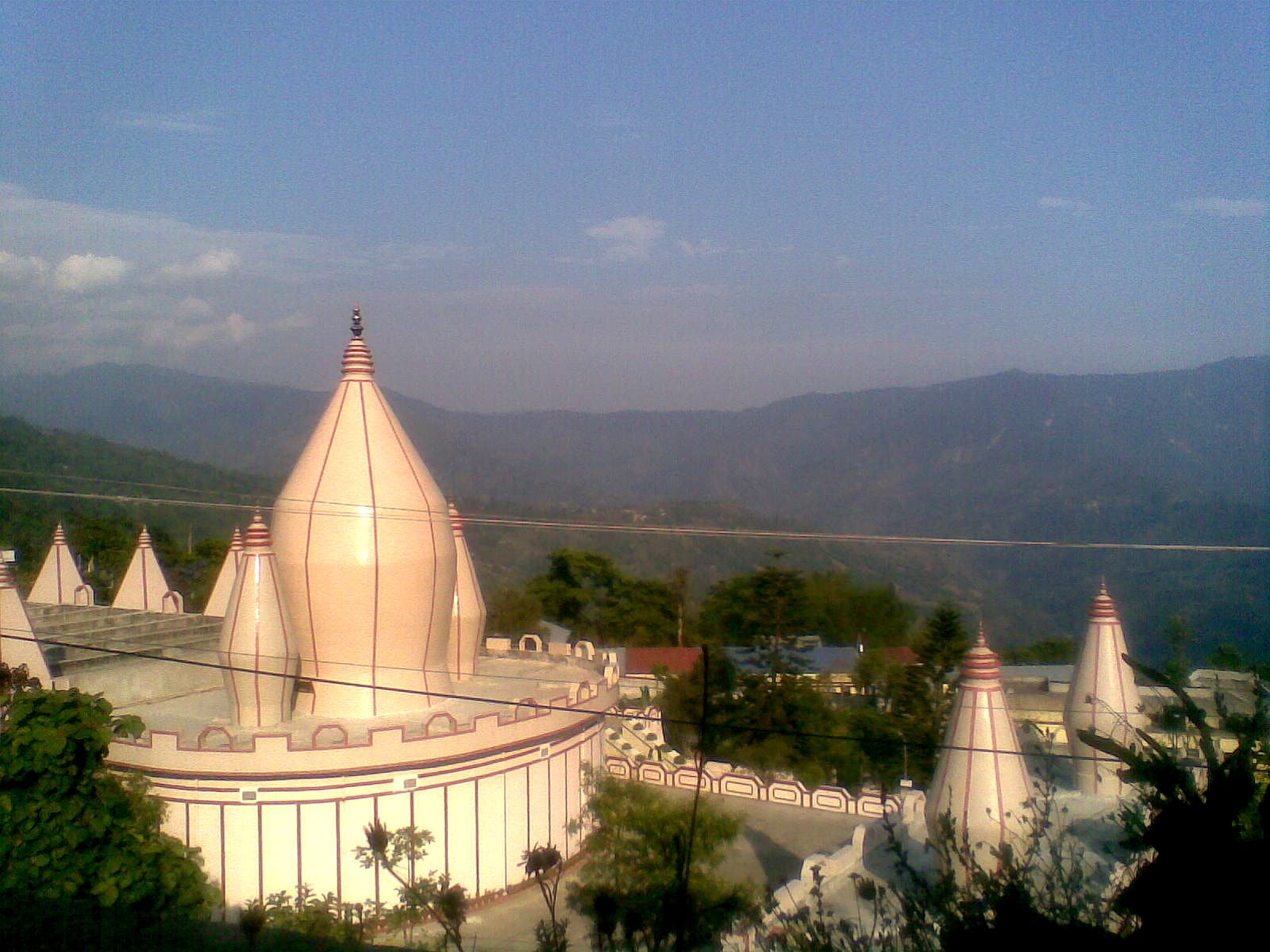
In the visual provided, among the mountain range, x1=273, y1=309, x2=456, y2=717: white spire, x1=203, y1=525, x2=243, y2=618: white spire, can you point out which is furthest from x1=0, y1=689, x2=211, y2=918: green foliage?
the mountain range

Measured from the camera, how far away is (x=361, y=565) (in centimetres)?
1459

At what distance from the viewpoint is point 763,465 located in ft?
433

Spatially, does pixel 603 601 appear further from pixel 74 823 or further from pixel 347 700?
pixel 74 823

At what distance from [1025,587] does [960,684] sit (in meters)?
54.3

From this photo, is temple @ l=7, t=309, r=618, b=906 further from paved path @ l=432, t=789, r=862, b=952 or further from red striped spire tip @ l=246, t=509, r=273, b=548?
paved path @ l=432, t=789, r=862, b=952

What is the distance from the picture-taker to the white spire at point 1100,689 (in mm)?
13445

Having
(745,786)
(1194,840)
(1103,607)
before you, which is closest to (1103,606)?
(1103,607)

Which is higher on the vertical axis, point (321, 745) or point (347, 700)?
point (347, 700)

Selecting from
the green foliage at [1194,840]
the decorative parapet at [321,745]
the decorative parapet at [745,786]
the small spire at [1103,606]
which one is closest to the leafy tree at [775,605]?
the decorative parapet at [745,786]

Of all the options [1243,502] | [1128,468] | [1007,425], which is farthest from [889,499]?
[1243,502]

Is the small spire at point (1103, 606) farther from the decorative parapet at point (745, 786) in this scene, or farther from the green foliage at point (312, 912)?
the green foliage at point (312, 912)

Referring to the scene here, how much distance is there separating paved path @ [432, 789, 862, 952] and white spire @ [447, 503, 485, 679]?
3735 mm

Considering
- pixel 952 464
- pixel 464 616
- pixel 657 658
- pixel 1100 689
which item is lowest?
pixel 657 658

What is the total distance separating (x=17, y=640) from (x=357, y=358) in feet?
19.4
